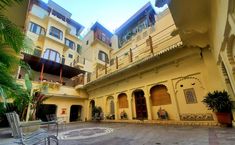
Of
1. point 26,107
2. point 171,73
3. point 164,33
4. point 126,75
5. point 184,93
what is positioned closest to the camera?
point 26,107

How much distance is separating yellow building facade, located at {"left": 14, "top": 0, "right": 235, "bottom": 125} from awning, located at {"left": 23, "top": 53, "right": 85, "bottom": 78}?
89 mm

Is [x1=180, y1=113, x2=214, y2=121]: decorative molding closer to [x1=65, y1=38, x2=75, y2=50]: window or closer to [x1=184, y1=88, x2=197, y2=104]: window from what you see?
[x1=184, y1=88, x2=197, y2=104]: window

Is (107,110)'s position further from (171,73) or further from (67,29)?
(67,29)

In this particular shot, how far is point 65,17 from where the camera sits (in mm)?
21766

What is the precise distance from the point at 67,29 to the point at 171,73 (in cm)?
1750

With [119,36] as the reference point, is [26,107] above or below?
below

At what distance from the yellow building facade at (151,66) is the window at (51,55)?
0.12 metres

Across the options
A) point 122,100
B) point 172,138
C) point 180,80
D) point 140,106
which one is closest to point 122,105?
point 122,100

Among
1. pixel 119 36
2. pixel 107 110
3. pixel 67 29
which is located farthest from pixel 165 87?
pixel 67 29

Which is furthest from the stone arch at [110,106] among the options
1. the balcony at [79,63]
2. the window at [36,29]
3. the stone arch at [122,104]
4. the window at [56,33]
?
the window at [36,29]

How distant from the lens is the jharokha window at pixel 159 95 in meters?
8.06

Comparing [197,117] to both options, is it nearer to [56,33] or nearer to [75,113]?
[75,113]

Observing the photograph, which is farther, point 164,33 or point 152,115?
point 164,33

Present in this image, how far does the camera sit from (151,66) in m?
8.94
